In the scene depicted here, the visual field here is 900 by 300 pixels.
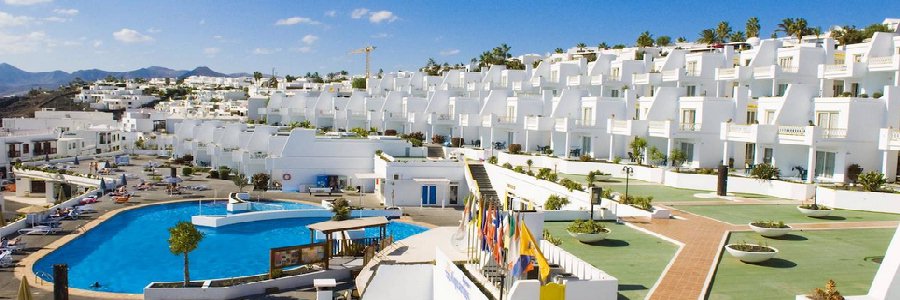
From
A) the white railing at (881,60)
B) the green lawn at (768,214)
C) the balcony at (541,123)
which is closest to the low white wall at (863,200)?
the green lawn at (768,214)

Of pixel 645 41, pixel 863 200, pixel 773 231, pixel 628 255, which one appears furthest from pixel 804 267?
pixel 645 41

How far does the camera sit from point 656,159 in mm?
36656

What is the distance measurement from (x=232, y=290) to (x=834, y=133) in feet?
87.9

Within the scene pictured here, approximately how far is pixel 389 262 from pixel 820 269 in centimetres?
1260

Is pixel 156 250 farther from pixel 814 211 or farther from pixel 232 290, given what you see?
pixel 814 211

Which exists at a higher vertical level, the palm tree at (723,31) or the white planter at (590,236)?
the palm tree at (723,31)

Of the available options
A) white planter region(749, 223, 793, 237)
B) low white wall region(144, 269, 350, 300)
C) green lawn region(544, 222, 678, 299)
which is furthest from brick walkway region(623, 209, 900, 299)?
low white wall region(144, 269, 350, 300)

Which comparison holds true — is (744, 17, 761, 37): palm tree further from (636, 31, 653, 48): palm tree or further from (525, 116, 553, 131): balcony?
(525, 116, 553, 131): balcony

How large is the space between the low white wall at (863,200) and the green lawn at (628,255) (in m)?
9.78

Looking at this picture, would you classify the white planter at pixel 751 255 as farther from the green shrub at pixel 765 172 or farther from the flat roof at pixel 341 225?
the green shrub at pixel 765 172

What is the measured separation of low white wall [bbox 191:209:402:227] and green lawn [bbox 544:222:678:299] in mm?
17916

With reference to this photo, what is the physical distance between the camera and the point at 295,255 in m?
24.0

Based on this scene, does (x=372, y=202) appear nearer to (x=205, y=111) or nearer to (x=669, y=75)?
(x=669, y=75)

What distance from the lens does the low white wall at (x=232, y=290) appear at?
2153cm
